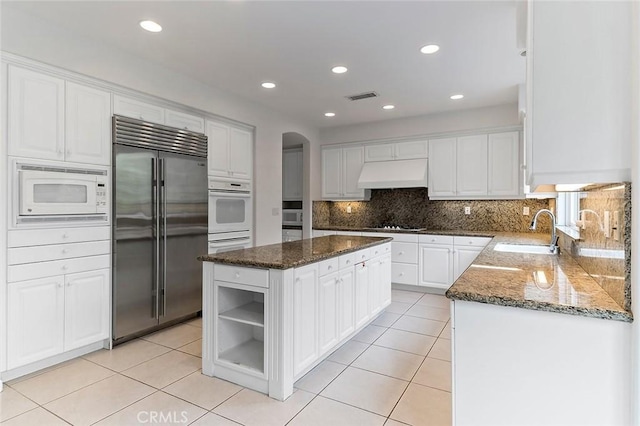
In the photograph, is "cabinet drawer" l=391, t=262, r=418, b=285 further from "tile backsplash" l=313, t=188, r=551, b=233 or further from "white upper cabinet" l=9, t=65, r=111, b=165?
"white upper cabinet" l=9, t=65, r=111, b=165

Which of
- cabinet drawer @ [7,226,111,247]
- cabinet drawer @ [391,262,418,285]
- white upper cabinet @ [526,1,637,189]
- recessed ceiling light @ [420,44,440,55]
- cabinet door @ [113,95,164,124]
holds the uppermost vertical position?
recessed ceiling light @ [420,44,440,55]

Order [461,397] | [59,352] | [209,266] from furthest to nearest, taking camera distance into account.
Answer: [59,352]
[209,266]
[461,397]

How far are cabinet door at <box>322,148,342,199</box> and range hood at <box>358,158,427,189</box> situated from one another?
478mm

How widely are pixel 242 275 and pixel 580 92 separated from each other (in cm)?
205

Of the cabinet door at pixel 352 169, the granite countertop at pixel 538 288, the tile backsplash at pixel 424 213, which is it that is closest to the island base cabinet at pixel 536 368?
the granite countertop at pixel 538 288

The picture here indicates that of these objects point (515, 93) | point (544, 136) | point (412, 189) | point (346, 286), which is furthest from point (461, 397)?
point (412, 189)

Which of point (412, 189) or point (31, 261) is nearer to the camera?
point (31, 261)

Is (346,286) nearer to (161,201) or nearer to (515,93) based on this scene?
(161,201)

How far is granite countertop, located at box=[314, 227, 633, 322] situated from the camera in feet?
4.30

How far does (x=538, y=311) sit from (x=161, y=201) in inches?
126

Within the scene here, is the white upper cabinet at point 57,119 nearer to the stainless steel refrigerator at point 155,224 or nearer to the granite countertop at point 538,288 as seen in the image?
the stainless steel refrigerator at point 155,224

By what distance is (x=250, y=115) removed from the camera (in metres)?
4.53

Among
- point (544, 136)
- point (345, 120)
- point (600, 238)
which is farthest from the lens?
point (345, 120)

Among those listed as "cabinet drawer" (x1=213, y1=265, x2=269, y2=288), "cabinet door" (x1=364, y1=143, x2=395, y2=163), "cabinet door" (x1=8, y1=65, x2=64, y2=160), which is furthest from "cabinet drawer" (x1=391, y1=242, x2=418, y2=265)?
"cabinet door" (x1=8, y1=65, x2=64, y2=160)
